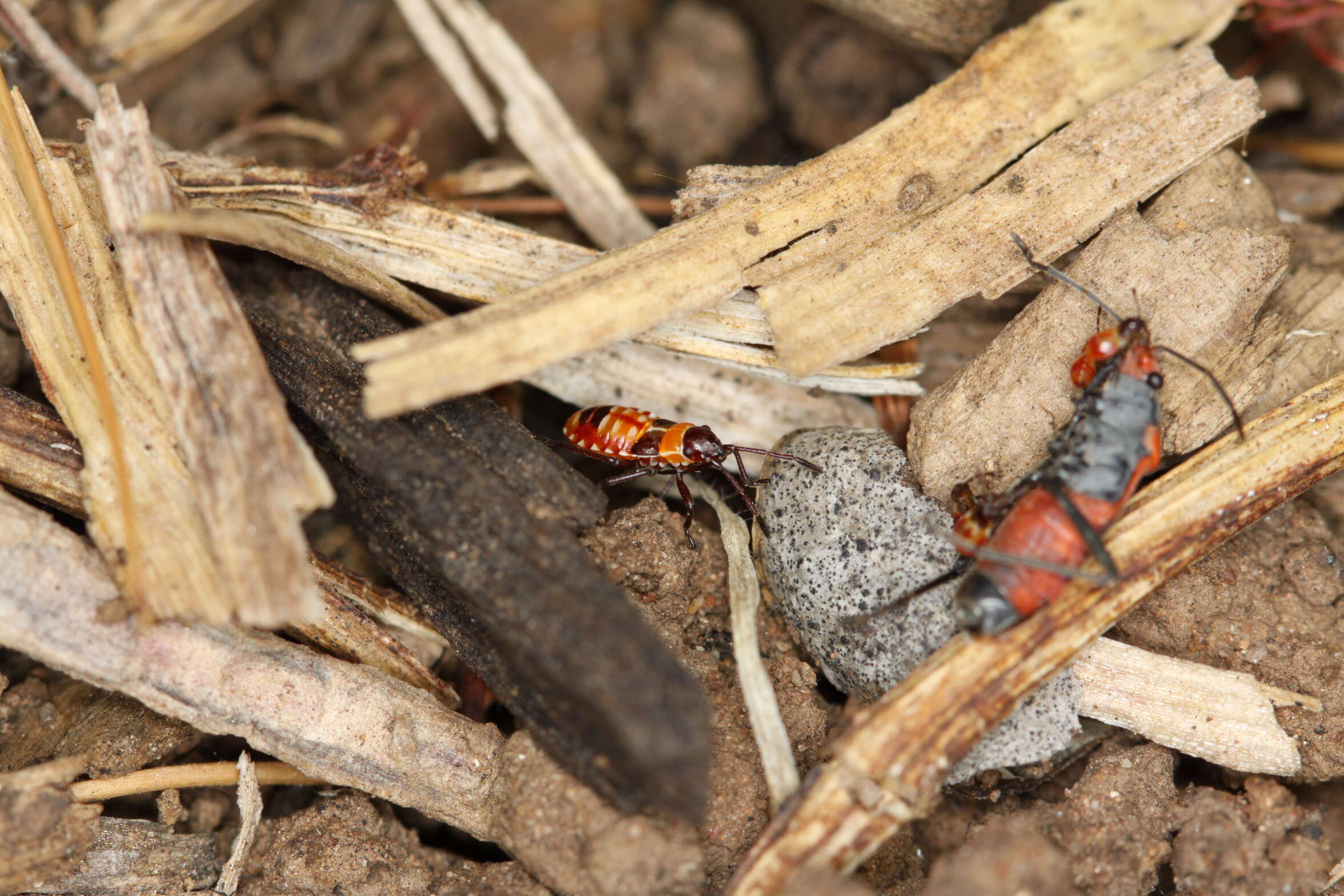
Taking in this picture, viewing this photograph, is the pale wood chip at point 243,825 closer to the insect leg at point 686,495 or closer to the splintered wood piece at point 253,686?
the splintered wood piece at point 253,686

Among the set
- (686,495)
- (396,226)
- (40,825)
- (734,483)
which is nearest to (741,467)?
(734,483)

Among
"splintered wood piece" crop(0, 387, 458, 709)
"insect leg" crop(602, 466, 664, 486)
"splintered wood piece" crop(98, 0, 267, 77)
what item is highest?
"splintered wood piece" crop(98, 0, 267, 77)

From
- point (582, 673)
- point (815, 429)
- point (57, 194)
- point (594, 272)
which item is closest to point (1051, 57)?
point (815, 429)

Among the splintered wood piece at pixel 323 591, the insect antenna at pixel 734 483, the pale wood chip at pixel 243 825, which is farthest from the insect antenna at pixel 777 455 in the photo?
the pale wood chip at pixel 243 825

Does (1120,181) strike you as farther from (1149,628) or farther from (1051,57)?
(1149,628)

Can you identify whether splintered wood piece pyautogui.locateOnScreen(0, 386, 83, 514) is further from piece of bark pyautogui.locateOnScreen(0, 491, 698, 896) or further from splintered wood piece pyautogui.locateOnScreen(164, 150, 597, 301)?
splintered wood piece pyautogui.locateOnScreen(164, 150, 597, 301)

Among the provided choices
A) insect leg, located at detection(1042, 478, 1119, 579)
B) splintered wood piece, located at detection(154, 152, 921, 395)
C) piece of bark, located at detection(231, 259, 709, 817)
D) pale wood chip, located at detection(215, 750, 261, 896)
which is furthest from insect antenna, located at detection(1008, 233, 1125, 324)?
pale wood chip, located at detection(215, 750, 261, 896)
